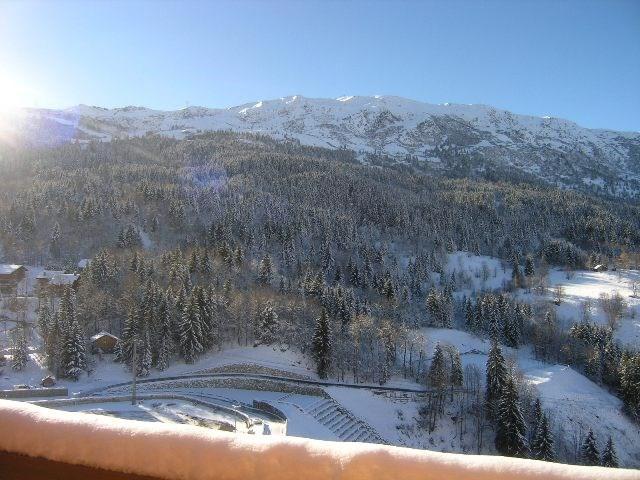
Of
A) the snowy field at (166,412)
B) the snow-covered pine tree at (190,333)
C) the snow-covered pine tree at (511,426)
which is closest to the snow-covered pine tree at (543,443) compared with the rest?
the snow-covered pine tree at (511,426)

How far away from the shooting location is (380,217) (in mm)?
91625

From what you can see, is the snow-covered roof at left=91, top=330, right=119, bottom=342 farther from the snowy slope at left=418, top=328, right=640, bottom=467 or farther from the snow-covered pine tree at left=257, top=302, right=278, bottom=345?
the snowy slope at left=418, top=328, right=640, bottom=467

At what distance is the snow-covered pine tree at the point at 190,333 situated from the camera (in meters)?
36.8

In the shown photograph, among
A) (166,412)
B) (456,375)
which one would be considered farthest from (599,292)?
(166,412)

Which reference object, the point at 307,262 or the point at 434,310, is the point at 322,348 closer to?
the point at 434,310

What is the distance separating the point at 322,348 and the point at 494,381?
13031 millimetres

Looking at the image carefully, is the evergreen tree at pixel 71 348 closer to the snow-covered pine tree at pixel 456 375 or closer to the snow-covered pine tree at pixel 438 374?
the snow-covered pine tree at pixel 438 374

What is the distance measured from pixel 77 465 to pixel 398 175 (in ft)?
473

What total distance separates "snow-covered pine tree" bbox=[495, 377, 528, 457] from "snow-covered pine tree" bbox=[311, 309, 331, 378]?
42.4 ft

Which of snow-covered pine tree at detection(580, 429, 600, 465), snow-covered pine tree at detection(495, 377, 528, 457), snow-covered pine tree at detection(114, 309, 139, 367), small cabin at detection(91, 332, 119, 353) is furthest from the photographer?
small cabin at detection(91, 332, 119, 353)

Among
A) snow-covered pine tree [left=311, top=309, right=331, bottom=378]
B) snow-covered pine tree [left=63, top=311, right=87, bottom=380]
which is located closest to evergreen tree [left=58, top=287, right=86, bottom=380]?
snow-covered pine tree [left=63, top=311, right=87, bottom=380]

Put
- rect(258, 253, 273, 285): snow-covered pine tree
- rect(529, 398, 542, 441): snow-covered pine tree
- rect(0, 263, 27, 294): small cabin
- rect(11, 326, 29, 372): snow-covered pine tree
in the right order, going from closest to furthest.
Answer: rect(529, 398, 542, 441): snow-covered pine tree
rect(11, 326, 29, 372): snow-covered pine tree
rect(0, 263, 27, 294): small cabin
rect(258, 253, 273, 285): snow-covered pine tree

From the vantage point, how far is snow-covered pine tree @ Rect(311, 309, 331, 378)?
119 ft

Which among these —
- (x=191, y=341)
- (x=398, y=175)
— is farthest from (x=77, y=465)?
(x=398, y=175)
